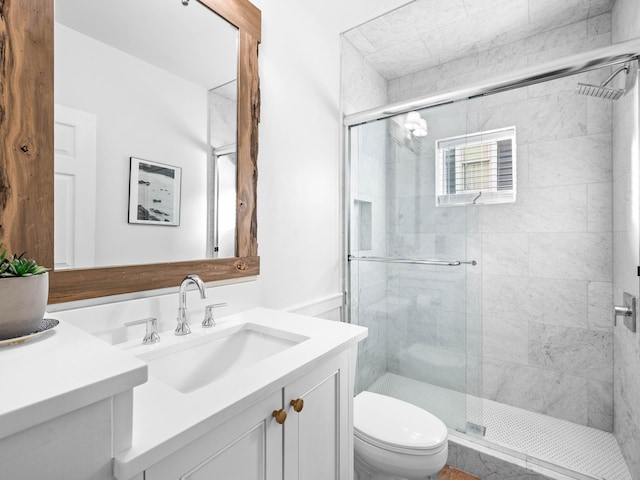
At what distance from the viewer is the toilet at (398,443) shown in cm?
122

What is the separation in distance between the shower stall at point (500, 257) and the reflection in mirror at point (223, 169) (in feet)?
2.73

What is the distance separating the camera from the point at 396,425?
1.35 m

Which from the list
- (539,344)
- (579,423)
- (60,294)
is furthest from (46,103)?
(579,423)

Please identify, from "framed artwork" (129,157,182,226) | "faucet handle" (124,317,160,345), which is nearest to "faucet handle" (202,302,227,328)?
"faucet handle" (124,317,160,345)

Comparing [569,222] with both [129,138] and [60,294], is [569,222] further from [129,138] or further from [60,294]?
[60,294]

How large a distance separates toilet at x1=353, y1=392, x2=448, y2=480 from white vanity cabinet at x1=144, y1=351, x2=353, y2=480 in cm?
24

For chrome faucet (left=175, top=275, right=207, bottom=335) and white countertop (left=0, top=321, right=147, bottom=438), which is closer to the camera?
white countertop (left=0, top=321, right=147, bottom=438)

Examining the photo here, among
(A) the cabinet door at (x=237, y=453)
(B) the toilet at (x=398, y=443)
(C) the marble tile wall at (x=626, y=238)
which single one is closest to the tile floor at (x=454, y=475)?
(B) the toilet at (x=398, y=443)

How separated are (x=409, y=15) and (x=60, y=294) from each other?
2064mm

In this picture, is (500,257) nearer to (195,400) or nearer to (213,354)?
(213,354)

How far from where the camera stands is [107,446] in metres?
0.46

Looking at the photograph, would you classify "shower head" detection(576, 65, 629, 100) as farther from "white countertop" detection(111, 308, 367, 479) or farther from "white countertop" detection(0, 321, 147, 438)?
"white countertop" detection(0, 321, 147, 438)

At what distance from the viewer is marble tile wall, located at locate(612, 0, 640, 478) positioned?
140 centimetres

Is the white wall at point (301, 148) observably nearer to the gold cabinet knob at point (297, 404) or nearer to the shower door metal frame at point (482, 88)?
the shower door metal frame at point (482, 88)
